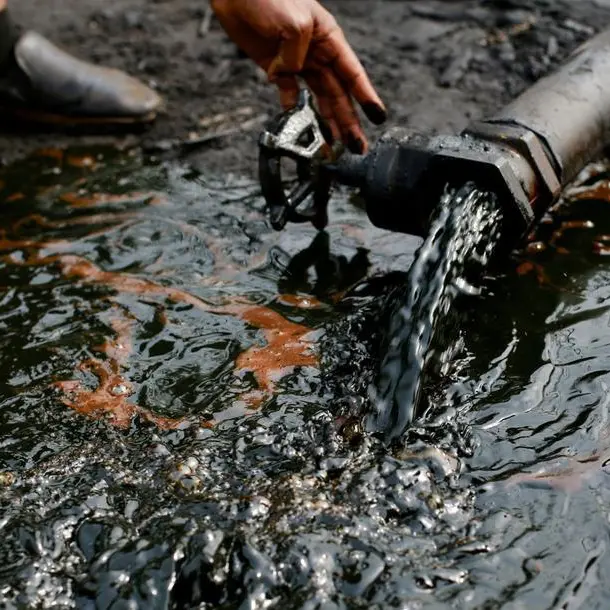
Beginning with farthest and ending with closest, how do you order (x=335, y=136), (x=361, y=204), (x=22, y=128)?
(x=22, y=128) < (x=361, y=204) < (x=335, y=136)

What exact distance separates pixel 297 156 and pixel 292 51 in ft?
1.43

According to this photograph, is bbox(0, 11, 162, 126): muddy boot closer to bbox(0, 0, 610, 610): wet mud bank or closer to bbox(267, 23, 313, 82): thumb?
bbox(0, 0, 610, 610): wet mud bank

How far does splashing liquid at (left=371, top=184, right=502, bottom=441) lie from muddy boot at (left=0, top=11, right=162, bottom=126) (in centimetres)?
240

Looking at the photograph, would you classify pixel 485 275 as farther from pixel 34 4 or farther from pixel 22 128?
pixel 34 4

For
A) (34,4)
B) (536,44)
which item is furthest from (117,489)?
(34,4)

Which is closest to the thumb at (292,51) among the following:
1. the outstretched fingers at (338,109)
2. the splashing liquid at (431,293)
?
the outstretched fingers at (338,109)

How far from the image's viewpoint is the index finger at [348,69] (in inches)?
130

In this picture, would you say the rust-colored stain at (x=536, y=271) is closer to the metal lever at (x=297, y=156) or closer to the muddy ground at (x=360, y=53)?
the metal lever at (x=297, y=156)

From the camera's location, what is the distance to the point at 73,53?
17.9 feet

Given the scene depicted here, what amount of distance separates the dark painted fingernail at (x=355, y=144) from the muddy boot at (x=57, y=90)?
5.38 feet

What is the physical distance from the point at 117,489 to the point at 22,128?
3090 millimetres

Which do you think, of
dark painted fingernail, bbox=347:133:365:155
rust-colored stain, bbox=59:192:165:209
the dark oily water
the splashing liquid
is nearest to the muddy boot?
rust-colored stain, bbox=59:192:165:209

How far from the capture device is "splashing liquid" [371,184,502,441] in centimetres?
254

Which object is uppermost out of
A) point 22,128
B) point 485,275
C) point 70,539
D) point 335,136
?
point 335,136
